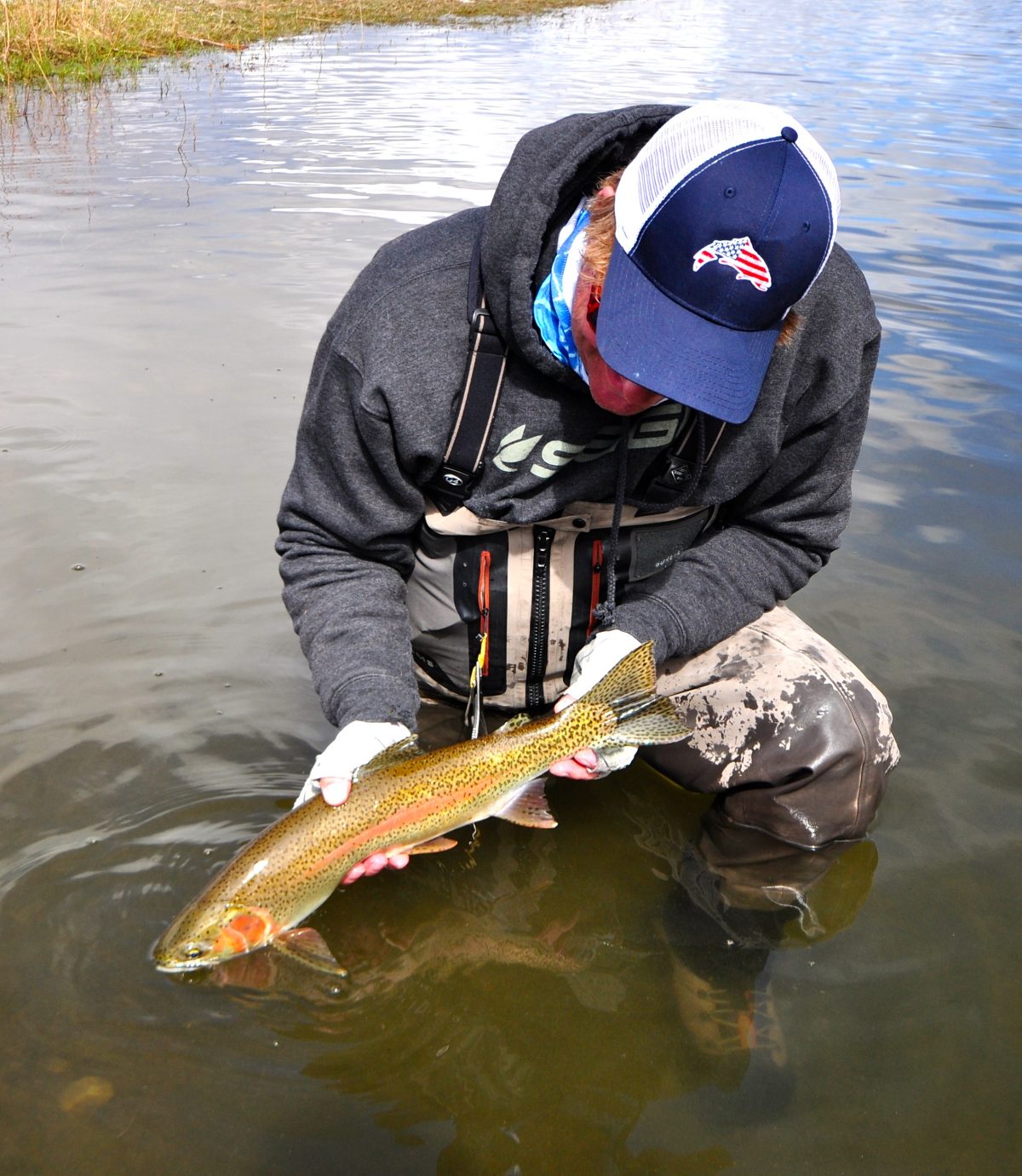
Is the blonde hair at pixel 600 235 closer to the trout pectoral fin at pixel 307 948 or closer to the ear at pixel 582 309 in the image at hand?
the ear at pixel 582 309

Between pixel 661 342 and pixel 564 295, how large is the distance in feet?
1.32

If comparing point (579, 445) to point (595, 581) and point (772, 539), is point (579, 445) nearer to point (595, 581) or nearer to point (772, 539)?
point (595, 581)

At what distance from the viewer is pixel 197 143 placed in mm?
14453

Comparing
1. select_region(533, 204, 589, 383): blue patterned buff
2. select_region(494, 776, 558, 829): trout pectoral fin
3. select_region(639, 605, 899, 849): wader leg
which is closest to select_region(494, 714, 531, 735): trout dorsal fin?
select_region(494, 776, 558, 829): trout pectoral fin

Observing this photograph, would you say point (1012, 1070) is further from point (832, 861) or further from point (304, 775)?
point (304, 775)

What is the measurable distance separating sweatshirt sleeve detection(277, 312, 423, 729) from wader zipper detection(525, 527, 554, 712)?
0.42 metres

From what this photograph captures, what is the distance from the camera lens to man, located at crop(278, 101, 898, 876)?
2807 mm

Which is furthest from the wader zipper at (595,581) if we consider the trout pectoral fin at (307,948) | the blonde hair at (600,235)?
the trout pectoral fin at (307,948)

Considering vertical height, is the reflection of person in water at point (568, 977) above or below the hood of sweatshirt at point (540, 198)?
below

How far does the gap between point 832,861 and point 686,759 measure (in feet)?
1.99

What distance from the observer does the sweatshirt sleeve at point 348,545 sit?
128 inches

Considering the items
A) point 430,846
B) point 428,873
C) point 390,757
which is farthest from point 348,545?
point 428,873

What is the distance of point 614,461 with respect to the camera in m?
3.56

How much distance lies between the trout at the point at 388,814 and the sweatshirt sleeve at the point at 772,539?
0.35m
